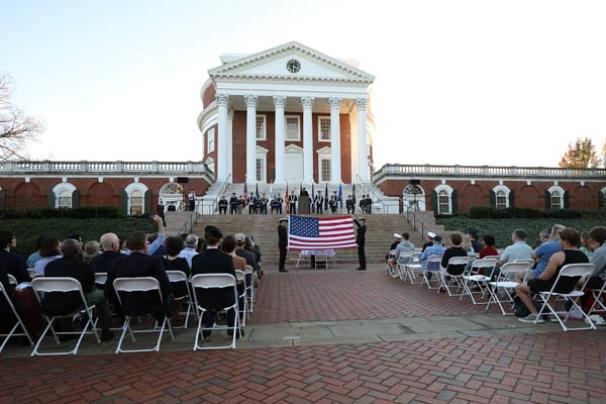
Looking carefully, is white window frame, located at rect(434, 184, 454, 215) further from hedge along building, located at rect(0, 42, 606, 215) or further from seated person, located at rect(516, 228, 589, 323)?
seated person, located at rect(516, 228, 589, 323)

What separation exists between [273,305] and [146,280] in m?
3.70

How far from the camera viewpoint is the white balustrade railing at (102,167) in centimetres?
3209

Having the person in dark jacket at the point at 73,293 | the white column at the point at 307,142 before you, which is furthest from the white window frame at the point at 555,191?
the person in dark jacket at the point at 73,293

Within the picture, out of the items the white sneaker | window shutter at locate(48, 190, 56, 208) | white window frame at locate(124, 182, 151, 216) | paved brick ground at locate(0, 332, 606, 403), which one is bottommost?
the white sneaker

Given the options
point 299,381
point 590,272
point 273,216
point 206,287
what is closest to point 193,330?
point 206,287

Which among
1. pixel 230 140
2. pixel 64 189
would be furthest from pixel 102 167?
pixel 230 140

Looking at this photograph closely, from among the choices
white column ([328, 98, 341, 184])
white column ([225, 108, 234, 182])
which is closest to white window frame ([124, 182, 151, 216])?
white column ([225, 108, 234, 182])

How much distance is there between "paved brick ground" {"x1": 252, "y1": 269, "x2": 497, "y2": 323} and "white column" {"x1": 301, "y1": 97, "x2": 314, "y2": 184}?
76.1 feet

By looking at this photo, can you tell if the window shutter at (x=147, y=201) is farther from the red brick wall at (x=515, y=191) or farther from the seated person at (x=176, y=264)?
the seated person at (x=176, y=264)

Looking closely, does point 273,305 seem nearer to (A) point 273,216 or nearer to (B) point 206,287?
(B) point 206,287

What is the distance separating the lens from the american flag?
15508 mm

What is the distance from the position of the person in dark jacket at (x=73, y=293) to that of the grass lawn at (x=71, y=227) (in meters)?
17.1

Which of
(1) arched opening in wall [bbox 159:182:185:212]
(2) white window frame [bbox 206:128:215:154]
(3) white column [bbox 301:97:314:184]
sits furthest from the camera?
(2) white window frame [bbox 206:128:215:154]

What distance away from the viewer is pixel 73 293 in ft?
17.9
